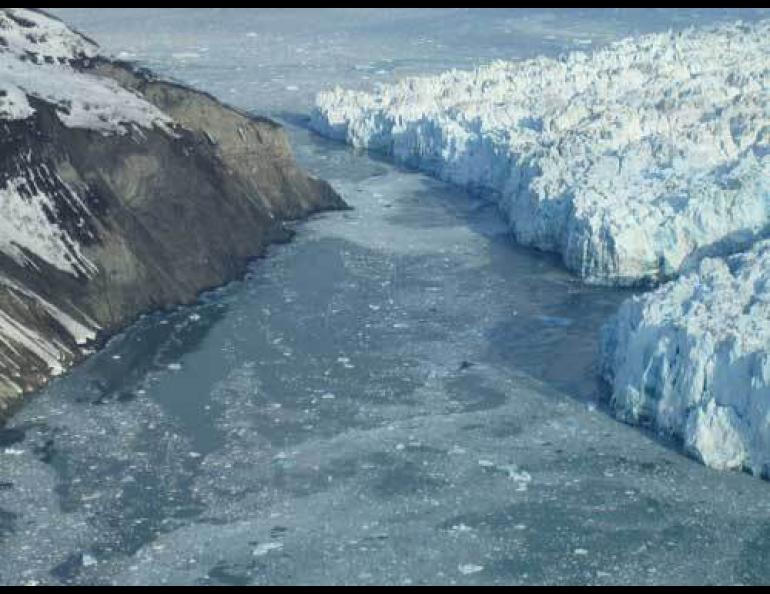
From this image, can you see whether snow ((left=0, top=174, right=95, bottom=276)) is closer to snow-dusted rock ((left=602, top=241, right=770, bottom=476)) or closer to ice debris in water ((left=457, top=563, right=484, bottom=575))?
snow-dusted rock ((left=602, top=241, right=770, bottom=476))

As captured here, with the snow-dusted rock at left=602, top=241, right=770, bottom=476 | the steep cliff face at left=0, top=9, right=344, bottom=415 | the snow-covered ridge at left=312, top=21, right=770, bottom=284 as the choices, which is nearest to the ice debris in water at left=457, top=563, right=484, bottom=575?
the snow-dusted rock at left=602, top=241, right=770, bottom=476

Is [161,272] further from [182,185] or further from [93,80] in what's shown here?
[93,80]

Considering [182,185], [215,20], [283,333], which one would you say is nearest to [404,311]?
[283,333]

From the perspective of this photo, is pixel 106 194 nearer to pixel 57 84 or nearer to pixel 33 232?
pixel 33 232

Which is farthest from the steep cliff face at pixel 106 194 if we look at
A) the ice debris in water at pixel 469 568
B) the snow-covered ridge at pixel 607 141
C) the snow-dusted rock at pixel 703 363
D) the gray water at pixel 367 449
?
the snow-dusted rock at pixel 703 363

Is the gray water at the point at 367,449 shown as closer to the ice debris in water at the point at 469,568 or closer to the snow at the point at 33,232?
the ice debris in water at the point at 469,568

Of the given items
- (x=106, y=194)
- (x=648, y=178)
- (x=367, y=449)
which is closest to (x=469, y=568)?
(x=367, y=449)
